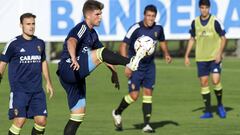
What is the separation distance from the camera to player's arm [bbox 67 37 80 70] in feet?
35.7

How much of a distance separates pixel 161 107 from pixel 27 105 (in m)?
7.34

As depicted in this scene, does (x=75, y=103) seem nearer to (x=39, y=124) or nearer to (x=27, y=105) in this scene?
(x=39, y=124)

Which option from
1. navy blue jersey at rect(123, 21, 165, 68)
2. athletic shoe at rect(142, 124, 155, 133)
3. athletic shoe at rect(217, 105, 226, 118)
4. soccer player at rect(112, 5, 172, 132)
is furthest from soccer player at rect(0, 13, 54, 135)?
athletic shoe at rect(217, 105, 226, 118)

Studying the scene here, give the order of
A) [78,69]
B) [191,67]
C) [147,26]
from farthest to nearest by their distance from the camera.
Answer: [191,67] < [147,26] < [78,69]

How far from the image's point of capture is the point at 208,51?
17688 mm

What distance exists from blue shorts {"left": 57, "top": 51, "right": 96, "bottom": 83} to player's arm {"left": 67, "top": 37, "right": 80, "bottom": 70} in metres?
0.20

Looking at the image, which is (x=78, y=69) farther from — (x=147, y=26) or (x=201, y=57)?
(x=201, y=57)

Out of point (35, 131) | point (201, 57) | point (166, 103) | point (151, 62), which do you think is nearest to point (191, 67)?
point (166, 103)

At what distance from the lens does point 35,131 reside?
12.3 metres

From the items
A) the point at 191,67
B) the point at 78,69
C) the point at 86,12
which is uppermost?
the point at 86,12

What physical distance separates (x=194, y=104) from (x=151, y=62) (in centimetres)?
430

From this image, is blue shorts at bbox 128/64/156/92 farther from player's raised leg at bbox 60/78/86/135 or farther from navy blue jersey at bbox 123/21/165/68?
player's raised leg at bbox 60/78/86/135

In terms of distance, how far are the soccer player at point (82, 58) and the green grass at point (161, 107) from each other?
2927 millimetres

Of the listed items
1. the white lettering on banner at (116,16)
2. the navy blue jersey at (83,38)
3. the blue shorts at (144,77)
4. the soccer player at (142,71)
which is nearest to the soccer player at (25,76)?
the navy blue jersey at (83,38)
